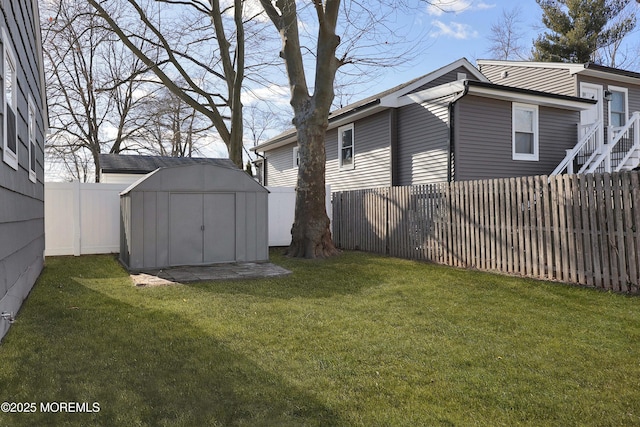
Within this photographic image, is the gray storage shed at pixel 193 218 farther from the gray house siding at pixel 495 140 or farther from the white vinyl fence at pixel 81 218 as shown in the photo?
the gray house siding at pixel 495 140

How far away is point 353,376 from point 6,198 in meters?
3.65

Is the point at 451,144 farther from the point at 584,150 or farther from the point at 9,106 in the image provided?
the point at 9,106

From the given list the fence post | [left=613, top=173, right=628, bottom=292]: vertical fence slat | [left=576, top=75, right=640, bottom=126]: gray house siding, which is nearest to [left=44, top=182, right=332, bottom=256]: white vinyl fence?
the fence post

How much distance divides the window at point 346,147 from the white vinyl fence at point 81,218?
7.55 meters

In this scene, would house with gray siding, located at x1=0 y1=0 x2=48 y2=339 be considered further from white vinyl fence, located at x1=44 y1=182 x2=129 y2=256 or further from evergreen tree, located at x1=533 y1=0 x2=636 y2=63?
evergreen tree, located at x1=533 y1=0 x2=636 y2=63

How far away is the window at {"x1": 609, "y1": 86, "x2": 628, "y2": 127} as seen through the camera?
610 inches

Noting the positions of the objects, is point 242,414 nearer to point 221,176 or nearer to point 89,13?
point 221,176

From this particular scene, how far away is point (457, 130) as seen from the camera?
11.3 meters

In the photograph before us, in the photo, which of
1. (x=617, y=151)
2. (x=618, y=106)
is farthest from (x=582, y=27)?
(x=617, y=151)

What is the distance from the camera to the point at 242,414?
270 cm

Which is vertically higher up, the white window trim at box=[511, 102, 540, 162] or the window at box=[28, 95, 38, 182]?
the white window trim at box=[511, 102, 540, 162]

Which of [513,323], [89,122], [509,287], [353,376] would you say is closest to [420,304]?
[513,323]

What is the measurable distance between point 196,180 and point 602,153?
33.2ft

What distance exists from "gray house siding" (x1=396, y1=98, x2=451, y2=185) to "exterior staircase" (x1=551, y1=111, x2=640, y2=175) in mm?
2979
